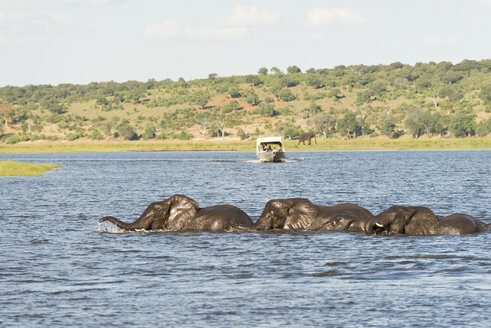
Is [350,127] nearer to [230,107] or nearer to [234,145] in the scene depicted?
[234,145]

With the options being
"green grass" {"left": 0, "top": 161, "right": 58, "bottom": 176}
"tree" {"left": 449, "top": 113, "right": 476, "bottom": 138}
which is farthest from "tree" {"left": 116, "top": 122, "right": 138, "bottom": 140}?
"green grass" {"left": 0, "top": 161, "right": 58, "bottom": 176}

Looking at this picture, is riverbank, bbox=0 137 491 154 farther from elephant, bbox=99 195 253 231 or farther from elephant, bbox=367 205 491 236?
elephant, bbox=99 195 253 231

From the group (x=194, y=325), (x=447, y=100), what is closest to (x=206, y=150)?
(x=447, y=100)

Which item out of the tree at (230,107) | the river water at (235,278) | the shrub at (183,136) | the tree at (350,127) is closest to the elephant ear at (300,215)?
the river water at (235,278)

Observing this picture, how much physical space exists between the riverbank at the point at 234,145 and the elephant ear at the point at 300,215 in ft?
384

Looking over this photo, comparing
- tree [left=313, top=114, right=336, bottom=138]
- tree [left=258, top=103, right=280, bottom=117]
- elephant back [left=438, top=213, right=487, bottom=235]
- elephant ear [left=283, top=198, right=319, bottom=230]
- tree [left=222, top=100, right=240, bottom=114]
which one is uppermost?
tree [left=222, top=100, right=240, bottom=114]

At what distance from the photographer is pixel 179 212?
22672 millimetres

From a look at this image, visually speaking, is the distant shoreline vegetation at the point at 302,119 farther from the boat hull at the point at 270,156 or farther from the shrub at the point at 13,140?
the boat hull at the point at 270,156

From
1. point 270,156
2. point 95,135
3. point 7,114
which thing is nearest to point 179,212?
point 270,156

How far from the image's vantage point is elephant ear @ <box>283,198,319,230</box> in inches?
868

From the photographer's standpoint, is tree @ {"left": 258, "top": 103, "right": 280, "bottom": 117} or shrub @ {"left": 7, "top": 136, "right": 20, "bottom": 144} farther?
tree @ {"left": 258, "top": 103, "right": 280, "bottom": 117}

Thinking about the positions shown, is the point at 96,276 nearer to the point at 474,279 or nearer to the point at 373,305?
the point at 373,305

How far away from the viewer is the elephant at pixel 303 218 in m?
21.9

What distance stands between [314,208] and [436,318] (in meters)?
9.81
